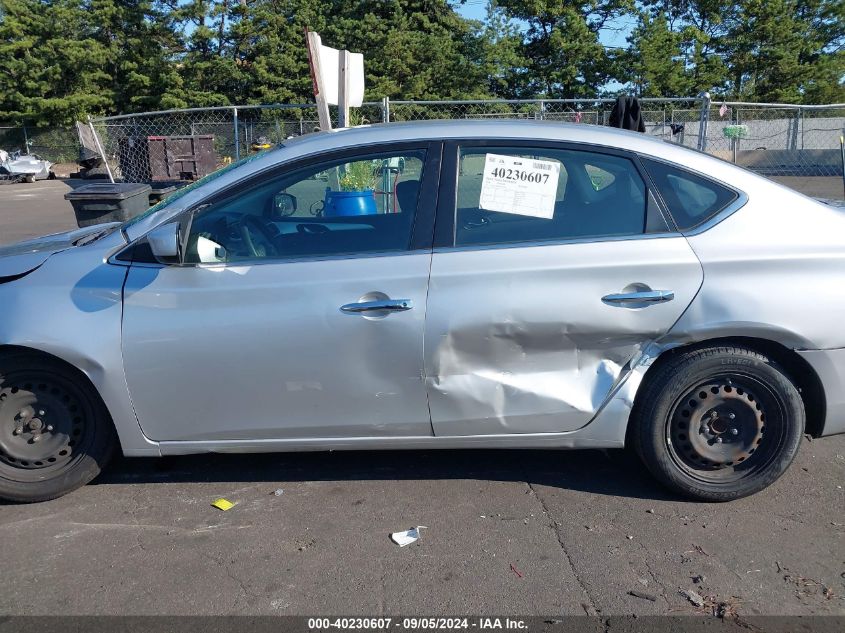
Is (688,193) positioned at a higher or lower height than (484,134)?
lower

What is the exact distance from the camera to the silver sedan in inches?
131

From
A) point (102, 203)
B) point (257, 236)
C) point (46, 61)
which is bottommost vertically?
point (102, 203)

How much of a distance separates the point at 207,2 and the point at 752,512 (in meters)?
39.0

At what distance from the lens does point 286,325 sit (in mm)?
3326

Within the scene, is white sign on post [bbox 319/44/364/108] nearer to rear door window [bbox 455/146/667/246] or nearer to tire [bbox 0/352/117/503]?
rear door window [bbox 455/146/667/246]

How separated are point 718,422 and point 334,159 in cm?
222

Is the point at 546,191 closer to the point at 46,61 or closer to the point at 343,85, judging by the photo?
the point at 343,85

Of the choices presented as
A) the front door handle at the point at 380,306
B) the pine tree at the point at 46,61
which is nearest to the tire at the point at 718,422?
the front door handle at the point at 380,306

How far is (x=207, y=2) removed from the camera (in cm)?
3666

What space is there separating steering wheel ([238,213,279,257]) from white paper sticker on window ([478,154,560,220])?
40.4 inches

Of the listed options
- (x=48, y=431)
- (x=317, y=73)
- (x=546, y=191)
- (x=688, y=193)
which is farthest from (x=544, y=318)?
(x=317, y=73)

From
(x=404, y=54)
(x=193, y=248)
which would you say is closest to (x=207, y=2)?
(x=404, y=54)

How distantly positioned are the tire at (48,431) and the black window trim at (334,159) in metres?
0.65

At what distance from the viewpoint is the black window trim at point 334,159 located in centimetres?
341
